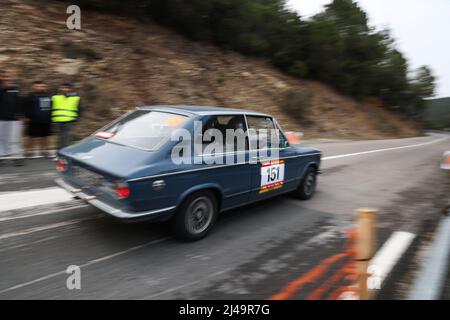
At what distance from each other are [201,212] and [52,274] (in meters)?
1.76

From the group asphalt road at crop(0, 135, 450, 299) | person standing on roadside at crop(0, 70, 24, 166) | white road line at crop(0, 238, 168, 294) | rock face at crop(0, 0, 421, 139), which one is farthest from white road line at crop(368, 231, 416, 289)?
rock face at crop(0, 0, 421, 139)

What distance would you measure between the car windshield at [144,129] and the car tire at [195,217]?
0.78 meters

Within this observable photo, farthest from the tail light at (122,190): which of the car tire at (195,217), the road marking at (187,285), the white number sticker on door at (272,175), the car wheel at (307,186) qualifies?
the car wheel at (307,186)

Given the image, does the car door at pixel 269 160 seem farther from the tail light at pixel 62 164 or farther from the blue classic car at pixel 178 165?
the tail light at pixel 62 164

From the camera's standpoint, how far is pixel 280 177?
5.71 m

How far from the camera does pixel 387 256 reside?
438 cm

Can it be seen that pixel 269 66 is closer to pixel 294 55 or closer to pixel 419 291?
pixel 294 55

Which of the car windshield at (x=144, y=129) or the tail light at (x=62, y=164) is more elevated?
the car windshield at (x=144, y=129)

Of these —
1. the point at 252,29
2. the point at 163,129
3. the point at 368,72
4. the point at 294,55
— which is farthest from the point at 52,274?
the point at 368,72

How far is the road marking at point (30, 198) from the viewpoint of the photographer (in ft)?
17.0

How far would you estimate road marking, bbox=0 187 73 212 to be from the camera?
17.0 feet

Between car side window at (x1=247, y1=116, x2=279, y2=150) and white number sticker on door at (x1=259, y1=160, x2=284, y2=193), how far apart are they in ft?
0.88

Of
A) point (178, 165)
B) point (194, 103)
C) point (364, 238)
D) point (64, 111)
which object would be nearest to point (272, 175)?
point (178, 165)

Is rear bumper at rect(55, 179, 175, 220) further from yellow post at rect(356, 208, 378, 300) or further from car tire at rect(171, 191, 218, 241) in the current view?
yellow post at rect(356, 208, 378, 300)
